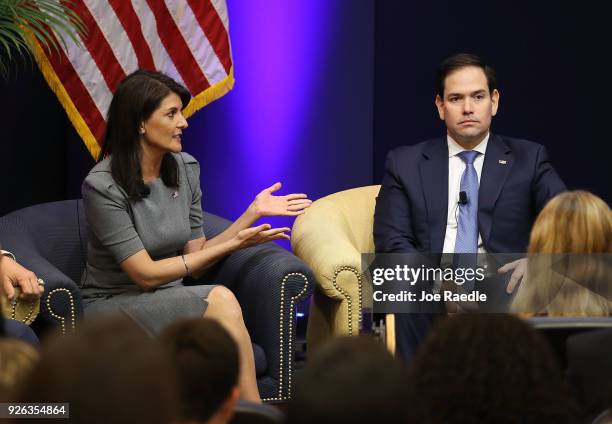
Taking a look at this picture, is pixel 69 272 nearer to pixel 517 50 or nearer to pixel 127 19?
pixel 127 19

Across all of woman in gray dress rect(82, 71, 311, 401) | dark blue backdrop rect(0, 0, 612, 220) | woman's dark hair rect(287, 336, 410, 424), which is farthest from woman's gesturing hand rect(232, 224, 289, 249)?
woman's dark hair rect(287, 336, 410, 424)

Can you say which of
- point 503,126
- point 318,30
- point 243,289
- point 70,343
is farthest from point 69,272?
point 70,343

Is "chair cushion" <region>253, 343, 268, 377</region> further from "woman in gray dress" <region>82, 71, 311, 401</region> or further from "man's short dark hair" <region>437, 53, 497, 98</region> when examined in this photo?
"man's short dark hair" <region>437, 53, 497, 98</region>

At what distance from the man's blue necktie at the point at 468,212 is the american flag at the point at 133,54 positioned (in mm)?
1496

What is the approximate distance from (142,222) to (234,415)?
2222 mm

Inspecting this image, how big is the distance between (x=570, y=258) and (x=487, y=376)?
117 centimetres

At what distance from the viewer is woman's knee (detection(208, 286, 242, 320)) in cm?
368

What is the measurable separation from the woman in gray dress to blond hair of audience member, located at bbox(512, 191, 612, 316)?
1292 mm

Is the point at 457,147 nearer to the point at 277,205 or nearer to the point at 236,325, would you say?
the point at 277,205

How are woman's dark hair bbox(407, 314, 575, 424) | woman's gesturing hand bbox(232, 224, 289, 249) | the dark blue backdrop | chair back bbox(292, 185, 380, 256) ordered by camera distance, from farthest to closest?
1. the dark blue backdrop
2. chair back bbox(292, 185, 380, 256)
3. woman's gesturing hand bbox(232, 224, 289, 249)
4. woman's dark hair bbox(407, 314, 575, 424)

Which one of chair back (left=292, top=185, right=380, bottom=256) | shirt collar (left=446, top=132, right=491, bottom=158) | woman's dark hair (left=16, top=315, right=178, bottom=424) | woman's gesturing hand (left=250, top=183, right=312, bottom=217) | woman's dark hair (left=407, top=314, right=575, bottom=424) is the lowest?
chair back (left=292, top=185, right=380, bottom=256)

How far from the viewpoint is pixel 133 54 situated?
16.6 feet

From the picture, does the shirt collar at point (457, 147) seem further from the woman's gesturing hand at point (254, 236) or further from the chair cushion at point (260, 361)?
the chair cushion at point (260, 361)

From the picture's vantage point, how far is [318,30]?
18.3 feet
